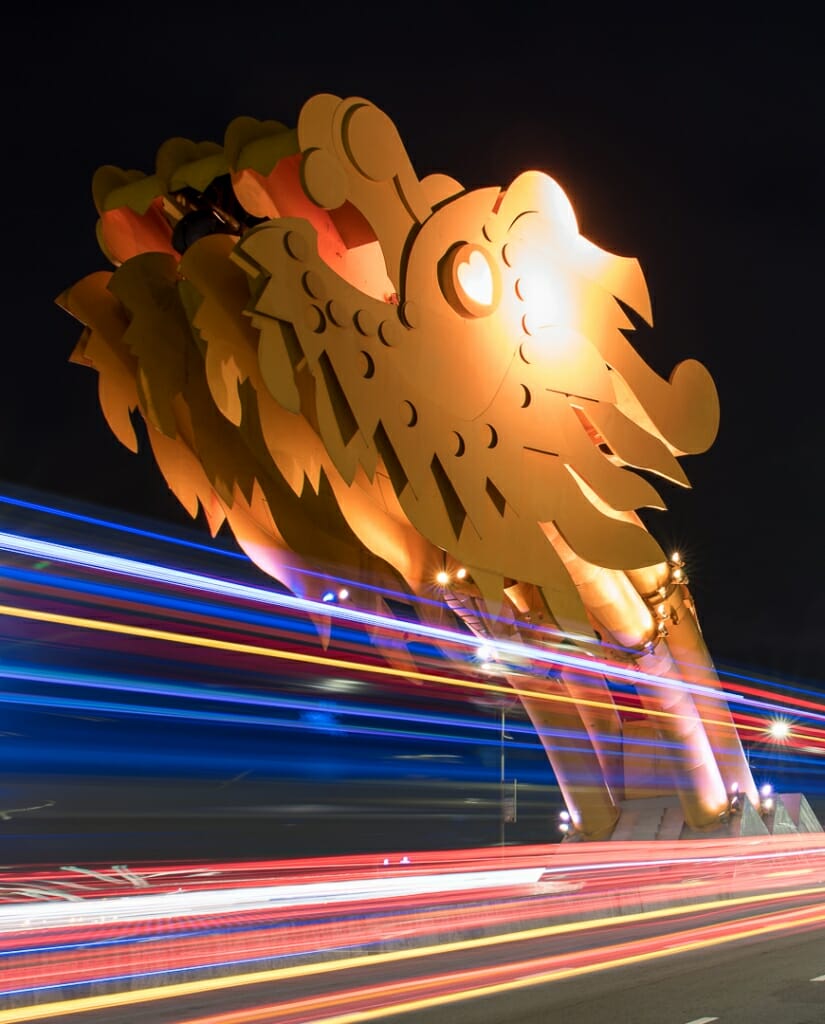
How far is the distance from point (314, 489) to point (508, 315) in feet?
11.0

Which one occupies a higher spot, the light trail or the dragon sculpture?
the dragon sculpture

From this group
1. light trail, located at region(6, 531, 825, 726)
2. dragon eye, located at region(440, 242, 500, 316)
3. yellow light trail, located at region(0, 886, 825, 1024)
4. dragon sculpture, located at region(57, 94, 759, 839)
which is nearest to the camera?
yellow light trail, located at region(0, 886, 825, 1024)

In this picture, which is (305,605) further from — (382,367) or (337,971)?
(337,971)


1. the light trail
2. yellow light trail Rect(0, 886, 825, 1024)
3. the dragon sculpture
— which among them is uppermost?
the dragon sculpture

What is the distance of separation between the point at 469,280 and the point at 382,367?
2132mm

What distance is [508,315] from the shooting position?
14.4 metres

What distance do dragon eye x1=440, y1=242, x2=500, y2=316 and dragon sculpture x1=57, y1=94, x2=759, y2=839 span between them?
0.03 metres

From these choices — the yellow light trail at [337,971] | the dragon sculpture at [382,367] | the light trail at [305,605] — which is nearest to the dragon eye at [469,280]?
the dragon sculpture at [382,367]

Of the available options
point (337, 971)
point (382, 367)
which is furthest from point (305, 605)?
point (337, 971)

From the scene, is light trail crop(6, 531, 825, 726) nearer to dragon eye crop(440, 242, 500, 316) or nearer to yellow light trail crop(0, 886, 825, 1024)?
yellow light trail crop(0, 886, 825, 1024)

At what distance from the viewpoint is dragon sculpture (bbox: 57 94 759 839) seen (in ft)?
39.8

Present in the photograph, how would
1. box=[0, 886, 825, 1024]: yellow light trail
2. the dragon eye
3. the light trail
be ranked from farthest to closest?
the dragon eye, the light trail, box=[0, 886, 825, 1024]: yellow light trail

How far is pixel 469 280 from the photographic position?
45.5ft

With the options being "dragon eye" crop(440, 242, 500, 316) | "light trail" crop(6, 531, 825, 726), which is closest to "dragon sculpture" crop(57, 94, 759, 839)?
"dragon eye" crop(440, 242, 500, 316)
